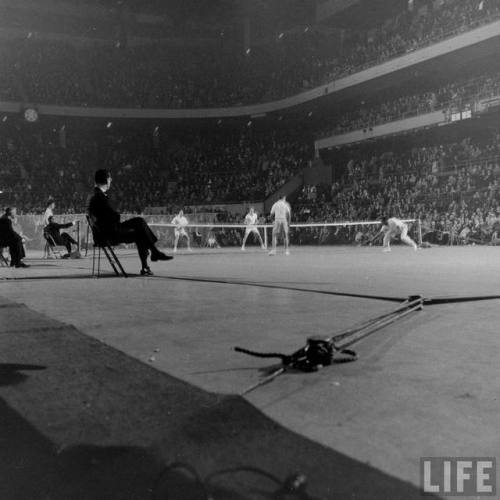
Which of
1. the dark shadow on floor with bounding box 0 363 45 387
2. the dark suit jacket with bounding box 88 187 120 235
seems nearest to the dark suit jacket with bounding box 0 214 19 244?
the dark suit jacket with bounding box 88 187 120 235

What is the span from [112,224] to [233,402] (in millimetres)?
6265

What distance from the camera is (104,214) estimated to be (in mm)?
8078

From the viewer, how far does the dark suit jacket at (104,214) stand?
8070 millimetres

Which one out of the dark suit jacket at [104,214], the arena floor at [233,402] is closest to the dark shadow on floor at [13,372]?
the arena floor at [233,402]

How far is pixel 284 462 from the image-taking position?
1640mm

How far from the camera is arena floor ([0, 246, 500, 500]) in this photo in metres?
1.60

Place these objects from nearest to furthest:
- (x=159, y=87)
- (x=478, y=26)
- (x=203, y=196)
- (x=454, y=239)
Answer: (x=454, y=239) < (x=478, y=26) < (x=203, y=196) < (x=159, y=87)

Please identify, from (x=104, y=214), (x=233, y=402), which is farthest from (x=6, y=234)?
(x=233, y=402)

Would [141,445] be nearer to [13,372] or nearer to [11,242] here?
[13,372]

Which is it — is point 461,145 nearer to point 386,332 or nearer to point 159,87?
point 159,87

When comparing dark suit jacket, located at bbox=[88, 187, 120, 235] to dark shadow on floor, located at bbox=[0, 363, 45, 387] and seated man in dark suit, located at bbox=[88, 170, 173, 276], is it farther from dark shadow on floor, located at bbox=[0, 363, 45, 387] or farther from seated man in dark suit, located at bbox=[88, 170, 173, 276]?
dark shadow on floor, located at bbox=[0, 363, 45, 387]

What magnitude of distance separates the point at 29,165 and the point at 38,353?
37492 mm

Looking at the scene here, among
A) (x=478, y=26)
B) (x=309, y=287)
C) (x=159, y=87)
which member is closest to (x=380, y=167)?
(x=478, y=26)

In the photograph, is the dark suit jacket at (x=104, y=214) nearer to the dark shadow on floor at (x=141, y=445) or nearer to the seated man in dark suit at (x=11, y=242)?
the seated man in dark suit at (x=11, y=242)
